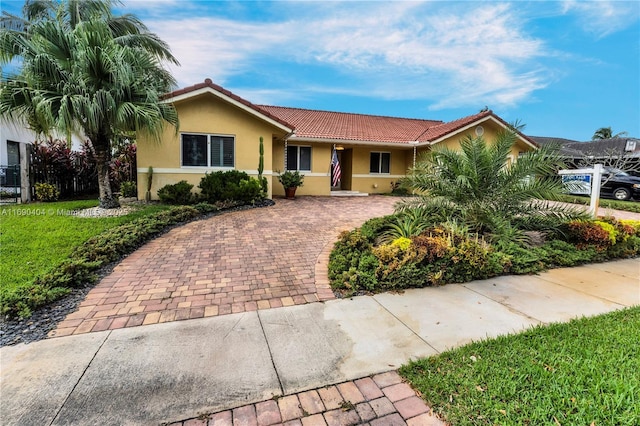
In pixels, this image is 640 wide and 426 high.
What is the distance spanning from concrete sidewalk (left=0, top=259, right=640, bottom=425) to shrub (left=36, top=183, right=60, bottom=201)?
10347 millimetres

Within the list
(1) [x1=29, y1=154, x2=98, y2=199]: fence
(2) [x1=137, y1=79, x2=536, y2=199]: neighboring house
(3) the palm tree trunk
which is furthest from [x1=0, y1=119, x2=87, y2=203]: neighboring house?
(2) [x1=137, y1=79, x2=536, y2=199]: neighboring house

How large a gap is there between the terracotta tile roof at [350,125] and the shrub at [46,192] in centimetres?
951

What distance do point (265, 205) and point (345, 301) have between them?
812 cm

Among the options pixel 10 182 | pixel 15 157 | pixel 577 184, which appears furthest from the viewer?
pixel 15 157

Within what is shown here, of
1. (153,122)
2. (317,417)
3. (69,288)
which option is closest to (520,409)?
(317,417)

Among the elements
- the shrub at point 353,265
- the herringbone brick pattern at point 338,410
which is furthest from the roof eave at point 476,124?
the herringbone brick pattern at point 338,410

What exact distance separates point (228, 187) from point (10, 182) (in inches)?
347

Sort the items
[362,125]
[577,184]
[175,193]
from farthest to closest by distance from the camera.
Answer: [362,125] < [175,193] < [577,184]

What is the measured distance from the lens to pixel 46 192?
1084cm

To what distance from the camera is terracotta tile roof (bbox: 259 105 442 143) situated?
1622 cm

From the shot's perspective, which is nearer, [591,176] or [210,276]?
[210,276]

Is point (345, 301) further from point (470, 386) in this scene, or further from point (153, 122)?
point (153, 122)

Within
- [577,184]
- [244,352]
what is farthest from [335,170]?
[244,352]

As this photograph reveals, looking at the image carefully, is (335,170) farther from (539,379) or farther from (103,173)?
(539,379)
